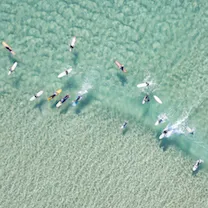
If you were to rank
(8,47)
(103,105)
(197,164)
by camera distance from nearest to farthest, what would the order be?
(197,164), (103,105), (8,47)

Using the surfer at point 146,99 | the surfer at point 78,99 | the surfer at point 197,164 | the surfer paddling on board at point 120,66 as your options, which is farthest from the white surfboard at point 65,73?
the surfer at point 197,164

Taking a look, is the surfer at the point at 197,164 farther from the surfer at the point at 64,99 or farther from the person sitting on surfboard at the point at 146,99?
the surfer at the point at 64,99

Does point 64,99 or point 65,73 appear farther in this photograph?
point 65,73

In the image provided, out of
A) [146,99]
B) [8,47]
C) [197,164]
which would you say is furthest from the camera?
[8,47]

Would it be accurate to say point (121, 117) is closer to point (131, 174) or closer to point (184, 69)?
point (131, 174)

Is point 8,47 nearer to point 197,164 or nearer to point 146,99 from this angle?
point 146,99

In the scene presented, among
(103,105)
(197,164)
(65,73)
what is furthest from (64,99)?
(197,164)

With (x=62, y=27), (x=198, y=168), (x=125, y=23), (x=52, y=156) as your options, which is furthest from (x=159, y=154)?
(x=62, y=27)

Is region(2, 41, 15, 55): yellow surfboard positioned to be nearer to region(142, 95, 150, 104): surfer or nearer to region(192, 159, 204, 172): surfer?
region(142, 95, 150, 104): surfer
